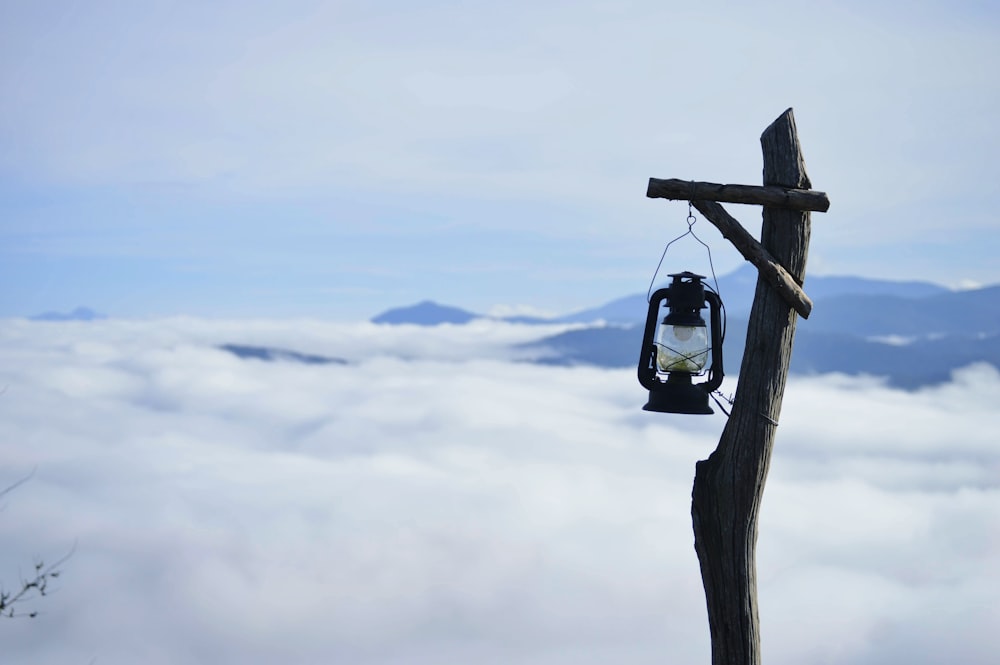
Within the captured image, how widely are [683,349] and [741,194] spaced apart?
2.98 feet

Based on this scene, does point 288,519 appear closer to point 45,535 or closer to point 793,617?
point 45,535

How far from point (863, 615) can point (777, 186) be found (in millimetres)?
163418

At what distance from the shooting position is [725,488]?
5.40 m

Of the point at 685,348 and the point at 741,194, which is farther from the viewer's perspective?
the point at 685,348

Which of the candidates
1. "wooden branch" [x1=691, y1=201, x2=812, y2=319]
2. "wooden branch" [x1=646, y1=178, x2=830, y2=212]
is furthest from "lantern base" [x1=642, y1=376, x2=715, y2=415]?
"wooden branch" [x1=646, y1=178, x2=830, y2=212]

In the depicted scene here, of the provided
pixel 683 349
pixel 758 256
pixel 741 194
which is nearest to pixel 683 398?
pixel 683 349

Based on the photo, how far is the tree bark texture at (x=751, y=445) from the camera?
5.29 metres

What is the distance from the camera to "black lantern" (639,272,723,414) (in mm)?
5324

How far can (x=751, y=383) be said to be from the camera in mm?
5336

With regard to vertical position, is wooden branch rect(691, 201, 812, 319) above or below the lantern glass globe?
above

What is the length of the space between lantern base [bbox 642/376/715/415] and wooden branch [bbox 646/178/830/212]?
1032 millimetres

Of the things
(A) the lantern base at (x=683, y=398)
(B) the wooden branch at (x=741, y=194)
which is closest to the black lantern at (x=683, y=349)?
(A) the lantern base at (x=683, y=398)

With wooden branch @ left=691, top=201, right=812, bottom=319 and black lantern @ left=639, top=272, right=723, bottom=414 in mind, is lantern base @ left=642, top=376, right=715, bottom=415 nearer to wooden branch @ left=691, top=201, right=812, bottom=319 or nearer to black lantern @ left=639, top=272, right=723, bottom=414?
black lantern @ left=639, top=272, right=723, bottom=414

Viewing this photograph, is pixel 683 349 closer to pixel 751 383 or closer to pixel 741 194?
pixel 751 383
